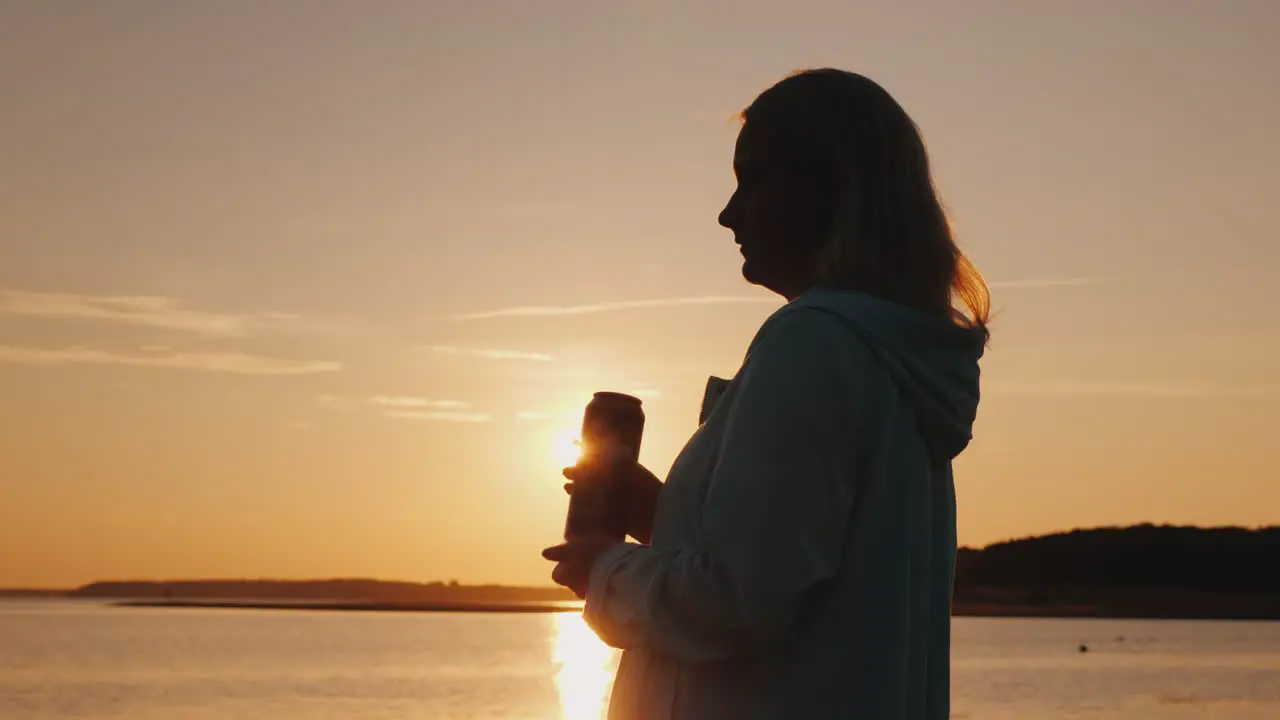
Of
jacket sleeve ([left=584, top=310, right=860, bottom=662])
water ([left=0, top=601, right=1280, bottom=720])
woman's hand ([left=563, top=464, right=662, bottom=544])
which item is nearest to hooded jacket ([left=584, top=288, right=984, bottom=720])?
jacket sleeve ([left=584, top=310, right=860, bottom=662])

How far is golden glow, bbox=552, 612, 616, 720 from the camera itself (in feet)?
134

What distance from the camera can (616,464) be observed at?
7.58ft

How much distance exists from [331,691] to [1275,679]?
26985 millimetres

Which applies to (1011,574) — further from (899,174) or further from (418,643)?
(899,174)

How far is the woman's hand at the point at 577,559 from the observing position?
217cm

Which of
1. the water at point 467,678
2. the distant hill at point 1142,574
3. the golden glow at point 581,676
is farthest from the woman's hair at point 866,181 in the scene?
the distant hill at point 1142,574

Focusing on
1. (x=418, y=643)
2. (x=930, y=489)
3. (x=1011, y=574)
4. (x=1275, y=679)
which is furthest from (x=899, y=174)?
(x=1011, y=574)

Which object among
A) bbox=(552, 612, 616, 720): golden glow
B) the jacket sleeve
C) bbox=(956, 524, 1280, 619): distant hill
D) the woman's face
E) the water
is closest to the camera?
the jacket sleeve

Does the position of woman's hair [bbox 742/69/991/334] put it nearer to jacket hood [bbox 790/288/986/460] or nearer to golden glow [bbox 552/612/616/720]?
jacket hood [bbox 790/288/986/460]

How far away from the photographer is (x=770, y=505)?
1.89 meters

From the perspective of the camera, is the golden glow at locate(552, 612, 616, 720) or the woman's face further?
the golden glow at locate(552, 612, 616, 720)

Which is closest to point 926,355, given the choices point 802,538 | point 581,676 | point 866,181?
point 866,181

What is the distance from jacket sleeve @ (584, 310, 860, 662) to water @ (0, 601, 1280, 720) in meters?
33.6

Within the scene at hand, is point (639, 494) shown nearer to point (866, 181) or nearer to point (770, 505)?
point (770, 505)
